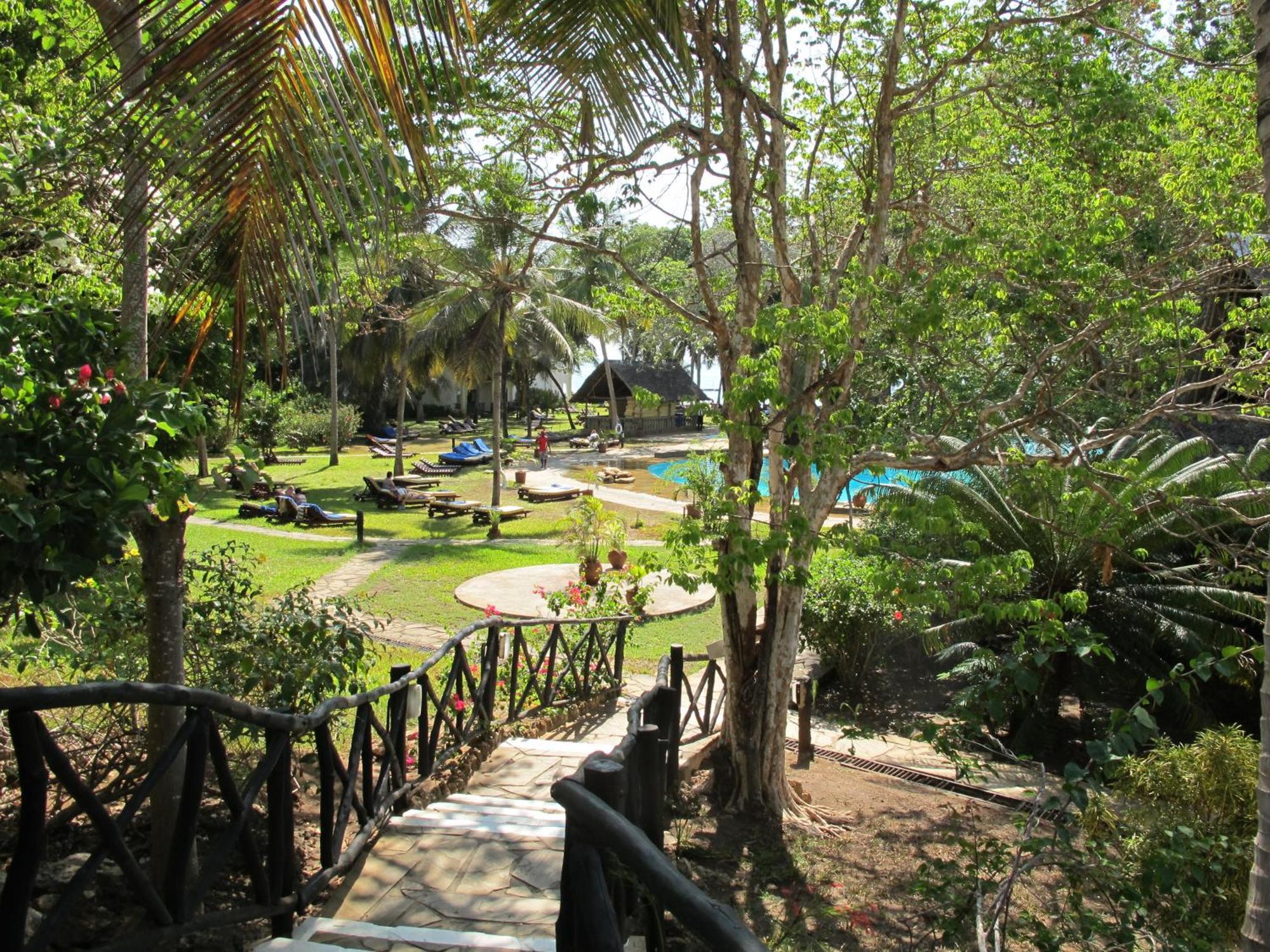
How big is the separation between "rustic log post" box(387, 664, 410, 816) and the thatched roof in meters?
45.3

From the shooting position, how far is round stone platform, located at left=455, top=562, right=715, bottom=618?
14500mm

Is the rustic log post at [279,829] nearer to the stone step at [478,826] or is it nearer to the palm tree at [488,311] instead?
the stone step at [478,826]

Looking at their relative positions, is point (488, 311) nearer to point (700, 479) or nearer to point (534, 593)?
point (534, 593)

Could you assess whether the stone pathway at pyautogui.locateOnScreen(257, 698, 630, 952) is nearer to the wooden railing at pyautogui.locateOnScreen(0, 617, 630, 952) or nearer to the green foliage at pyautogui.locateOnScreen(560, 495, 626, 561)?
the wooden railing at pyautogui.locateOnScreen(0, 617, 630, 952)

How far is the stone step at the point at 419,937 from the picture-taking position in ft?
12.7

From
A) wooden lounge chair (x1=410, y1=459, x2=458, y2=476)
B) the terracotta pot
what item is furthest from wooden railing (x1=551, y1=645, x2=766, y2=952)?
wooden lounge chair (x1=410, y1=459, x2=458, y2=476)

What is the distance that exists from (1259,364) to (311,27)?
651cm

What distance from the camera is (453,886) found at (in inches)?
185

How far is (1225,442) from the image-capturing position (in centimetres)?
1695

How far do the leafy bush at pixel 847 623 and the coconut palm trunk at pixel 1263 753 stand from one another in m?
9.55

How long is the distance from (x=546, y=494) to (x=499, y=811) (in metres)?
21.5

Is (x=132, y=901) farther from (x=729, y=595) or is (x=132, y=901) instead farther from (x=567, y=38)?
(x=729, y=595)

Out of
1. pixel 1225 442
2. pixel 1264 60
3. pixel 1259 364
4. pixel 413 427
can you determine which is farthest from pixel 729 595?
pixel 413 427

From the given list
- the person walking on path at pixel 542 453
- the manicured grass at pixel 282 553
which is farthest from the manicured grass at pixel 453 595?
the person walking on path at pixel 542 453
